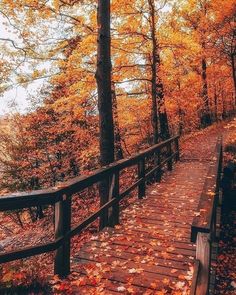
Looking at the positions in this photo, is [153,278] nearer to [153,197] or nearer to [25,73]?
[153,197]

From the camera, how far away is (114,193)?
6719 millimetres

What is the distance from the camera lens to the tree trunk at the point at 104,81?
786 centimetres

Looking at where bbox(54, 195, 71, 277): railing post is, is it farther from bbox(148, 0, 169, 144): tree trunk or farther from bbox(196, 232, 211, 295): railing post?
bbox(148, 0, 169, 144): tree trunk

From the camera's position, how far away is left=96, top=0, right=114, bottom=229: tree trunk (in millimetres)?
7859

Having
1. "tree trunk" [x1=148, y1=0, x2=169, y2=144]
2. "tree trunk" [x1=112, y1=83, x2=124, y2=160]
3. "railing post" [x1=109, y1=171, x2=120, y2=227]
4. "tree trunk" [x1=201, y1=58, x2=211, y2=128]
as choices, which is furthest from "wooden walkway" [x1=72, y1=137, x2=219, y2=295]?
"tree trunk" [x1=201, y1=58, x2=211, y2=128]

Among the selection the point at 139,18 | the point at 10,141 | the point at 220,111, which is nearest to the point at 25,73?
the point at 139,18

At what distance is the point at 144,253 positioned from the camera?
5.41m

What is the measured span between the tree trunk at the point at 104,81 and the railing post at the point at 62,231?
2.93 metres

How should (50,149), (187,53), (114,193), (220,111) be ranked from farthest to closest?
(220,111) < (50,149) < (187,53) < (114,193)

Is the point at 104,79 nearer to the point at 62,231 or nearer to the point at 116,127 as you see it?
the point at 62,231

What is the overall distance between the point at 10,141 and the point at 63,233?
17.5 metres

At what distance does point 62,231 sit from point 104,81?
459 cm

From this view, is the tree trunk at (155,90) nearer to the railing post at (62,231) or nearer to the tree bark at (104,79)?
the tree bark at (104,79)

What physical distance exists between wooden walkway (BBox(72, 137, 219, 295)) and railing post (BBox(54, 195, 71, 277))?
241 mm
